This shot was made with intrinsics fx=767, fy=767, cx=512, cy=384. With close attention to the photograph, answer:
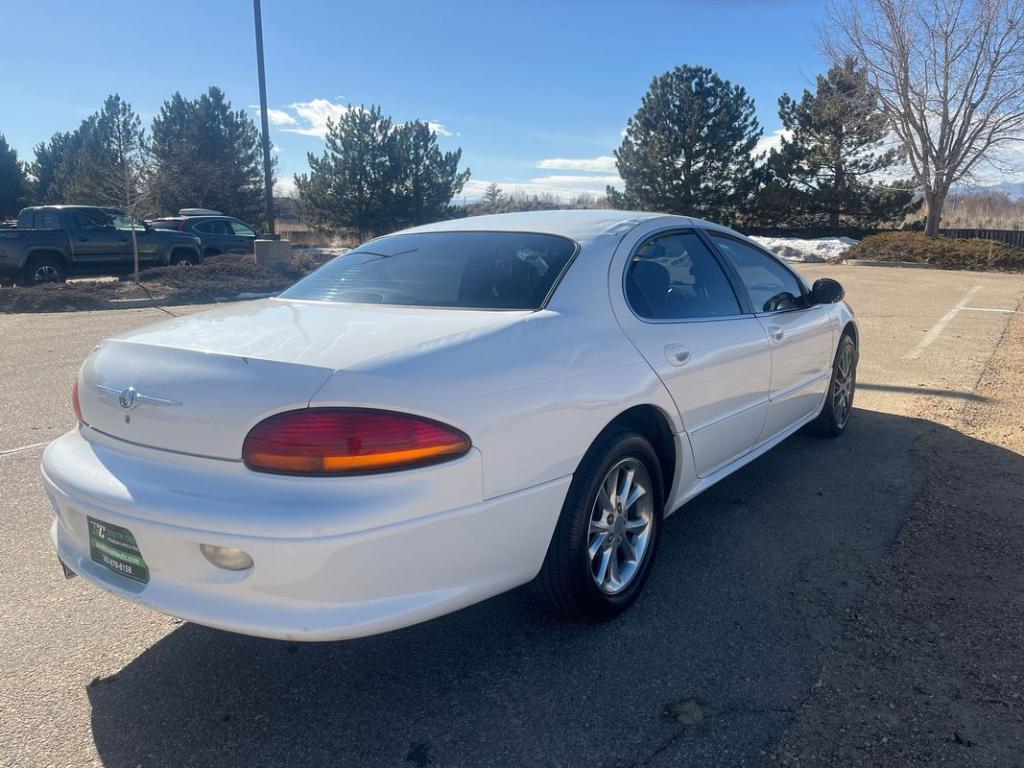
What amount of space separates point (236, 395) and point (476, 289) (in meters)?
1.19

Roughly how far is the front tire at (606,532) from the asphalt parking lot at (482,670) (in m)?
0.15

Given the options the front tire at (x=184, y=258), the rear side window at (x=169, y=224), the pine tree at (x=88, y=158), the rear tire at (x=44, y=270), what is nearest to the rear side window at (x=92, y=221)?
the rear tire at (x=44, y=270)

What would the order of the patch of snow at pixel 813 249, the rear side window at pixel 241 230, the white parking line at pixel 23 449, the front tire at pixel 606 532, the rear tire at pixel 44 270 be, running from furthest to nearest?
the patch of snow at pixel 813 249
the rear side window at pixel 241 230
the rear tire at pixel 44 270
the white parking line at pixel 23 449
the front tire at pixel 606 532

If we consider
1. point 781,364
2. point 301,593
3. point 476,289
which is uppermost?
point 476,289

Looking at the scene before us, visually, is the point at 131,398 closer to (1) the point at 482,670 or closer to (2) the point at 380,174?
(1) the point at 482,670

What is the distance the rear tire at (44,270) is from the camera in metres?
15.0

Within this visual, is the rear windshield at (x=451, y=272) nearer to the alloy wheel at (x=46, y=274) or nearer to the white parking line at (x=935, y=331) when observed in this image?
the white parking line at (x=935, y=331)

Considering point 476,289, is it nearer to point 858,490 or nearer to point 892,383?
point 858,490

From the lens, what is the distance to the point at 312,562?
2.09 m

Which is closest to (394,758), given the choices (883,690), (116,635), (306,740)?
(306,740)

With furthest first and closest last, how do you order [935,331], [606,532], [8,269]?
1. [8,269]
2. [935,331]
3. [606,532]

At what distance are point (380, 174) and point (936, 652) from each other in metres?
34.1

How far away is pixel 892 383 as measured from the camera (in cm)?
699

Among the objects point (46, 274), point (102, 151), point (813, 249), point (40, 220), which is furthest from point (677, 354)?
point (102, 151)
